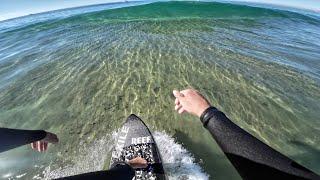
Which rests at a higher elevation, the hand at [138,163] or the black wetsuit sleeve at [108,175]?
the black wetsuit sleeve at [108,175]

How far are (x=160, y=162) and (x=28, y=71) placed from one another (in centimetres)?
892

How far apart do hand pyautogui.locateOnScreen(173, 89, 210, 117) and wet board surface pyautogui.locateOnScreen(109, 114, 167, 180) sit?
2397mm

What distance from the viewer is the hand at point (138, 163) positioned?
4.94 meters

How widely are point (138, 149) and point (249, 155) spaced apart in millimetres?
3343

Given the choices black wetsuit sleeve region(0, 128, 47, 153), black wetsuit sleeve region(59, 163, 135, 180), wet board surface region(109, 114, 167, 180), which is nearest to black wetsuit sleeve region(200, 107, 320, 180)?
black wetsuit sleeve region(59, 163, 135, 180)

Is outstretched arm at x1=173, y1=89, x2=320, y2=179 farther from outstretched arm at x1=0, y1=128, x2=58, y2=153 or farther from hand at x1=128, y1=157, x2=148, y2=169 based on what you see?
hand at x1=128, y1=157, x2=148, y2=169

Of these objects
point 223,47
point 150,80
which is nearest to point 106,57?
point 150,80

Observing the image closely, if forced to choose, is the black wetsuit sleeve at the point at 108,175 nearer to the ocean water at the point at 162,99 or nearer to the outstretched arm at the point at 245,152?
the outstretched arm at the point at 245,152

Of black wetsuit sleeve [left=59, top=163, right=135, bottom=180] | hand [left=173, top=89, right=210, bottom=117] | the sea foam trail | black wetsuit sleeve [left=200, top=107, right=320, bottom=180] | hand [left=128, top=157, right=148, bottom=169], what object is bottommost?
the sea foam trail

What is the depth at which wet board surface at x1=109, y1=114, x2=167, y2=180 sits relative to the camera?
4805 mm

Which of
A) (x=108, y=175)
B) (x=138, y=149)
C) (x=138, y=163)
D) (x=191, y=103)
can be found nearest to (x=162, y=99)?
→ (x=138, y=149)

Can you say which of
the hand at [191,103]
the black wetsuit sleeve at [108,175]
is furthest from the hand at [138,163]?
the hand at [191,103]

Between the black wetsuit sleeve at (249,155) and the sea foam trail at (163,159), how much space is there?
110 inches

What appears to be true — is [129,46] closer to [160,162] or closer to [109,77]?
[109,77]
